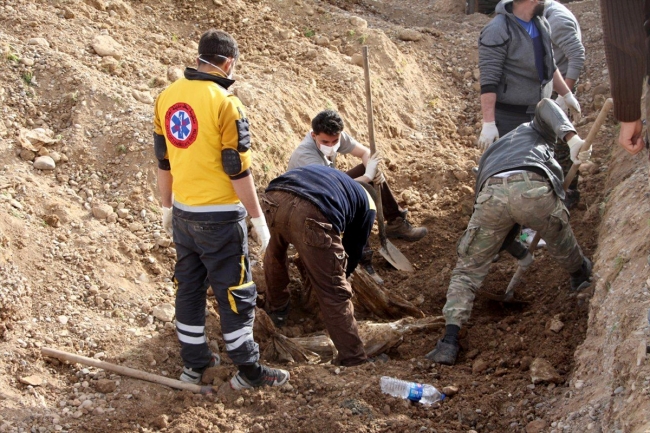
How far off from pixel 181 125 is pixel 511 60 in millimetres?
3071

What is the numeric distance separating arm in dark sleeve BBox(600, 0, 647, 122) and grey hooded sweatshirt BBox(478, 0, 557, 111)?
2853mm

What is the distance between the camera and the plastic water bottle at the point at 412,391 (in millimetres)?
4039

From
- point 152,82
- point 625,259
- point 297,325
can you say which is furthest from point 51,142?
point 625,259

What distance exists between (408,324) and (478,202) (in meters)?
1.11

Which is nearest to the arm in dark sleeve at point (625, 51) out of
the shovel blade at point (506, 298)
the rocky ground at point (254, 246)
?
the rocky ground at point (254, 246)

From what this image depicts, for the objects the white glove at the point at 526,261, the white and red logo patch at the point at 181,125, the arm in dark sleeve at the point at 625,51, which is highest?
the arm in dark sleeve at the point at 625,51

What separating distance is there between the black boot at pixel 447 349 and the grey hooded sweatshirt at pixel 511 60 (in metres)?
2.17

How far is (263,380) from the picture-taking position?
4.23 metres

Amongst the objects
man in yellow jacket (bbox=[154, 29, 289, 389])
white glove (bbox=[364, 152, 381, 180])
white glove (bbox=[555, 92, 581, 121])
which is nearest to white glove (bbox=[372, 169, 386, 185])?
white glove (bbox=[364, 152, 381, 180])

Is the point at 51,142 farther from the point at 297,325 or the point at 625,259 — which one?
the point at 625,259

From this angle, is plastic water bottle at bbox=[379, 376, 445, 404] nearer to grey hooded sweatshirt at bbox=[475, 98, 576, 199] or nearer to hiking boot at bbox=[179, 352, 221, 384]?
hiking boot at bbox=[179, 352, 221, 384]

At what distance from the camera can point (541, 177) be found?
4418mm

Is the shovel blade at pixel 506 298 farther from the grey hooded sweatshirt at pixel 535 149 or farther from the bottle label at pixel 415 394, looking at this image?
the bottle label at pixel 415 394

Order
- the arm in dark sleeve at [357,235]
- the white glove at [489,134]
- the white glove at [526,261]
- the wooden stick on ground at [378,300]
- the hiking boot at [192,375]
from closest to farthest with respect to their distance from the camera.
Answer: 1. the hiking boot at [192,375]
2. the arm in dark sleeve at [357,235]
3. the white glove at [526,261]
4. the wooden stick on ground at [378,300]
5. the white glove at [489,134]
